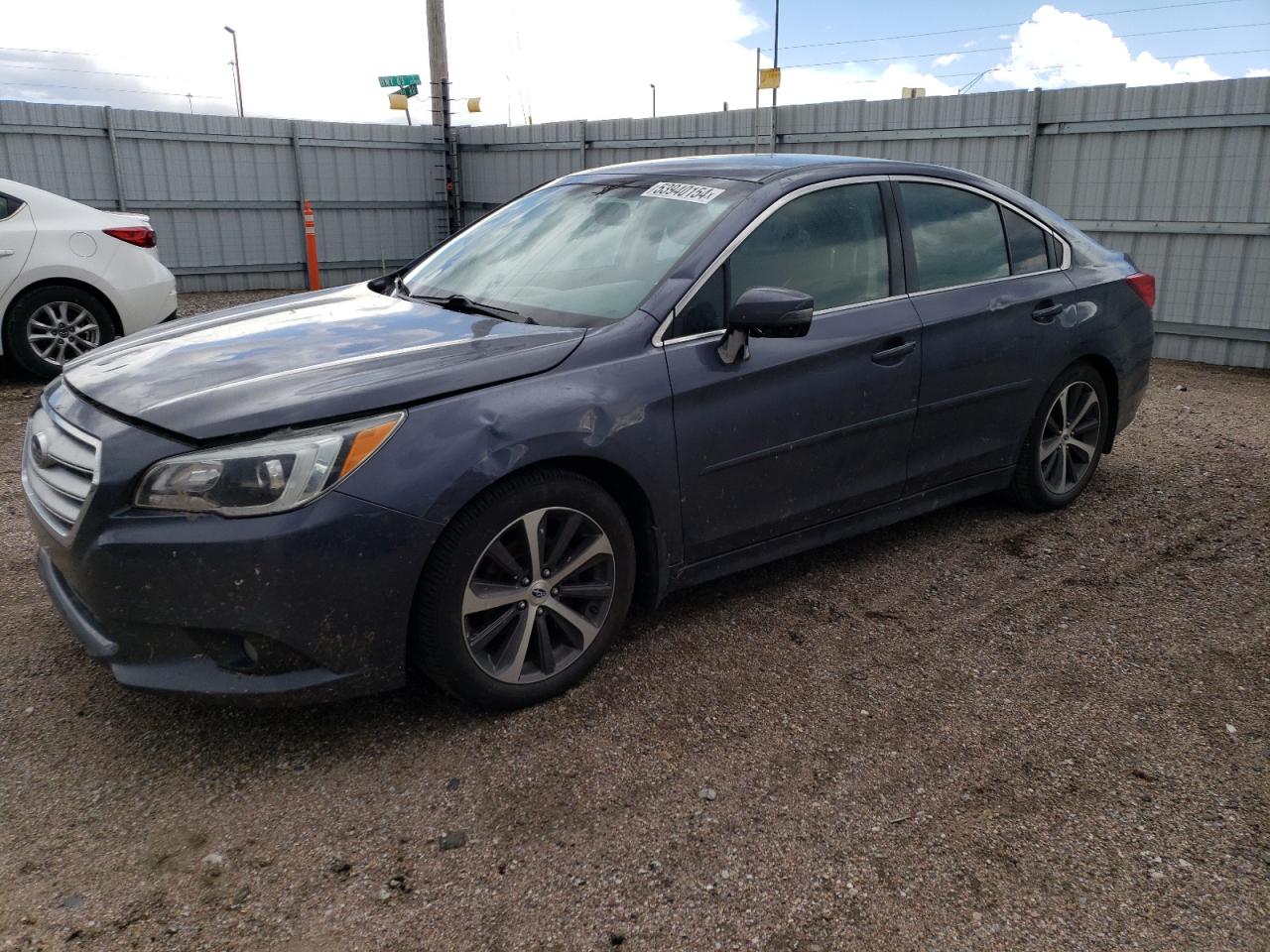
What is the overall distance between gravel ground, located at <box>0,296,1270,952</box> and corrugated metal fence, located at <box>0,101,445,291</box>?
38.6ft

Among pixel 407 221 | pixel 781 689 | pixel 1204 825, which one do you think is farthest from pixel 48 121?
pixel 1204 825

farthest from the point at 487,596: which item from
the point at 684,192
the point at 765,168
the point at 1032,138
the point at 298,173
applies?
the point at 298,173

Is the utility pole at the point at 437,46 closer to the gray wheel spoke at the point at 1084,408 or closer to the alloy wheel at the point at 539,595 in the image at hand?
the gray wheel spoke at the point at 1084,408

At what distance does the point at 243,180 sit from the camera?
49.4ft

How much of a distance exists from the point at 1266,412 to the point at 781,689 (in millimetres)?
5964

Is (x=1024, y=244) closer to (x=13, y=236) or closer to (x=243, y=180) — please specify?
(x=13, y=236)

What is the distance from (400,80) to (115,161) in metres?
4.71

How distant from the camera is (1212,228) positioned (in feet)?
30.2

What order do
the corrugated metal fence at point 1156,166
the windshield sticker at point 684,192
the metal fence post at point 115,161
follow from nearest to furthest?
the windshield sticker at point 684,192
the corrugated metal fence at point 1156,166
the metal fence post at point 115,161

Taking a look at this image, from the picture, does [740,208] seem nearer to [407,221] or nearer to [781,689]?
[781,689]

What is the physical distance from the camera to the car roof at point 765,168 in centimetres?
385

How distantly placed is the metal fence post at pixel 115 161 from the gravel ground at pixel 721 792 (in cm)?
1173

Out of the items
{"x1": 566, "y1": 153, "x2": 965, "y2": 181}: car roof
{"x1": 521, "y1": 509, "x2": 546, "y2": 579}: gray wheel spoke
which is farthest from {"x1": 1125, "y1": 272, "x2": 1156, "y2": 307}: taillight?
{"x1": 521, "y1": 509, "x2": 546, "y2": 579}: gray wheel spoke

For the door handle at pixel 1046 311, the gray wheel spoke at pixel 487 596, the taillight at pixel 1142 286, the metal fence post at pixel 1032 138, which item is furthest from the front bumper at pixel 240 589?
→ the metal fence post at pixel 1032 138
